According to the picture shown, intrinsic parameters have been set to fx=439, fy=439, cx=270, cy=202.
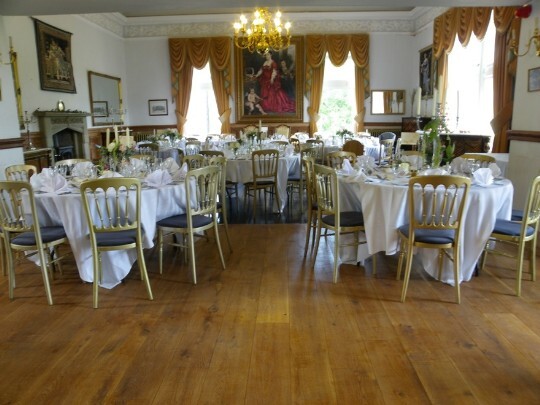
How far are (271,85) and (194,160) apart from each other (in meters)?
7.62

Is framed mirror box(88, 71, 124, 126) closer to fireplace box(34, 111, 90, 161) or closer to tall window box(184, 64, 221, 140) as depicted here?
fireplace box(34, 111, 90, 161)

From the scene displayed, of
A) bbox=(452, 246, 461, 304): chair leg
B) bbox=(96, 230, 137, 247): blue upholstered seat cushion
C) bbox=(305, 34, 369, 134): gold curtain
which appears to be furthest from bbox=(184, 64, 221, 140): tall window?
bbox=(452, 246, 461, 304): chair leg

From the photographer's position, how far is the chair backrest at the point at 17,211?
3323 millimetres

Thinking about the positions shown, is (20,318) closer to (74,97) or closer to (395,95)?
(74,97)

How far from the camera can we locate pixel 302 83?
12.5 m

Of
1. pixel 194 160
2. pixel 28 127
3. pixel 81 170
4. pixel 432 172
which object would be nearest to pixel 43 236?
pixel 81 170

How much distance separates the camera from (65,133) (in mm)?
9430

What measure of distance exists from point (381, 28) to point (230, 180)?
817cm

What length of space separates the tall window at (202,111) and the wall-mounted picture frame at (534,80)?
29.7ft

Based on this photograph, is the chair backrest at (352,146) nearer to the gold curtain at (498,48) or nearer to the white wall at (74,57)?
the gold curtain at (498,48)

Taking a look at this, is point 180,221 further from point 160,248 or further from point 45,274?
point 45,274

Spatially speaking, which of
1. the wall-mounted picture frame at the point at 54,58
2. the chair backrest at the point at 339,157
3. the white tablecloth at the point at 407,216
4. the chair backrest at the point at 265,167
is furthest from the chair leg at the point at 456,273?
the wall-mounted picture frame at the point at 54,58

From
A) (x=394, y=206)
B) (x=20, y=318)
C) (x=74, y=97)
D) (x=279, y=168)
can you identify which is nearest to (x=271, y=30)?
(x=279, y=168)

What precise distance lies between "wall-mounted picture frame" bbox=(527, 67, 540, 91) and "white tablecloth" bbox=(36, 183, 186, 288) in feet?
14.4
